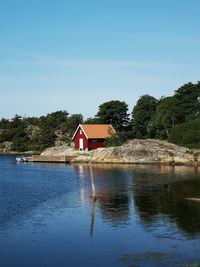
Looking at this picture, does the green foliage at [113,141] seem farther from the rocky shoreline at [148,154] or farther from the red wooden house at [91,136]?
the rocky shoreline at [148,154]

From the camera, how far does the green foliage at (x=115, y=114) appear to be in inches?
4476

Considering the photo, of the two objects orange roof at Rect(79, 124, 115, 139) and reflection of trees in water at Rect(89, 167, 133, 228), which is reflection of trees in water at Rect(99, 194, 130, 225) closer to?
reflection of trees in water at Rect(89, 167, 133, 228)

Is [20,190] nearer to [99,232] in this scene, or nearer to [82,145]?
[99,232]

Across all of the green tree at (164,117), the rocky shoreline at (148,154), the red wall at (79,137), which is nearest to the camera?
the rocky shoreline at (148,154)

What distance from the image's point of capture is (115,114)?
114500 millimetres

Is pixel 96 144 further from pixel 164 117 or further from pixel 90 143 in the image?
pixel 164 117

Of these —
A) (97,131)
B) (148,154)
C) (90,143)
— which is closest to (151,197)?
(148,154)

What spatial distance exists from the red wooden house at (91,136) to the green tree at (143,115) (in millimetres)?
7733

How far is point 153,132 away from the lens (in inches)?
4264

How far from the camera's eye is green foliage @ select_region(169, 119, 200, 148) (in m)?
90.2

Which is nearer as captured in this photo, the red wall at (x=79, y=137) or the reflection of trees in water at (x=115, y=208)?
the reflection of trees in water at (x=115, y=208)

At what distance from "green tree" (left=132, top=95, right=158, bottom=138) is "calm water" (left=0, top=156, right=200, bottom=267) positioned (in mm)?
56359

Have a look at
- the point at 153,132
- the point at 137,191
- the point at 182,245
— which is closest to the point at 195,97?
the point at 153,132

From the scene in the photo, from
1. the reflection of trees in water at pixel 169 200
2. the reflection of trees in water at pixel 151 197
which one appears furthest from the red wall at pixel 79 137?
the reflection of trees in water at pixel 169 200
